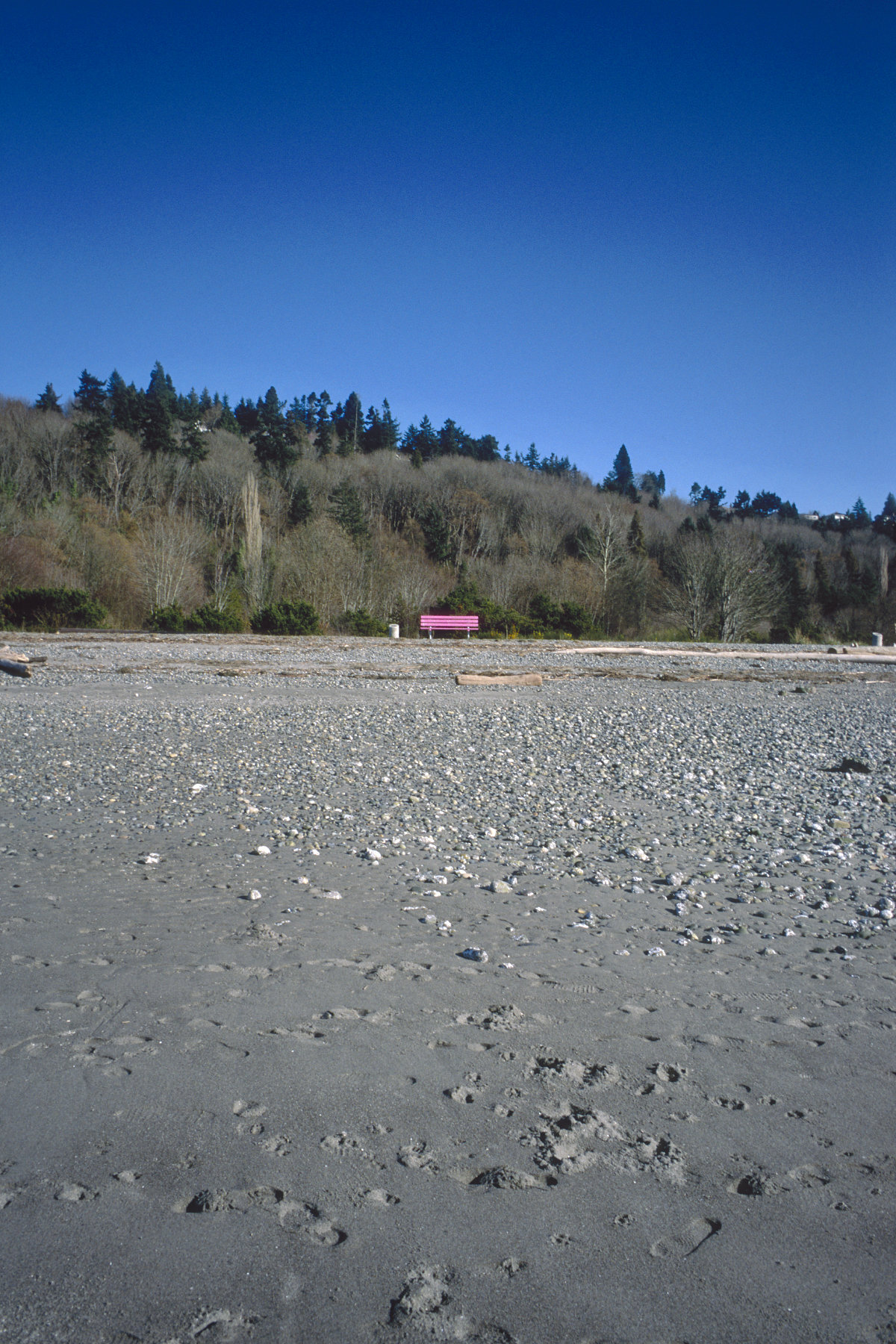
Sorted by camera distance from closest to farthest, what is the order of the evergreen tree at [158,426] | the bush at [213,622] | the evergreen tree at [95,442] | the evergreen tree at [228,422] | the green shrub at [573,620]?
the bush at [213,622] → the green shrub at [573,620] → the evergreen tree at [95,442] → the evergreen tree at [158,426] → the evergreen tree at [228,422]

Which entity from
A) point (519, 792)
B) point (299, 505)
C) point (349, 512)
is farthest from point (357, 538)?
point (519, 792)

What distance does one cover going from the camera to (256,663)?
1903 centimetres

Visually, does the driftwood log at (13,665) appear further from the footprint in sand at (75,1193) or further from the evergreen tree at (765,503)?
the evergreen tree at (765,503)

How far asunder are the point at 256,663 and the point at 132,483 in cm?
4566

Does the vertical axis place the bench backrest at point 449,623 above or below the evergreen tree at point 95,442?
below

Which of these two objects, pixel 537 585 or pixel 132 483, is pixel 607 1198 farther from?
pixel 132 483

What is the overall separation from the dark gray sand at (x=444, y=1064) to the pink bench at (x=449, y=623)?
2669cm

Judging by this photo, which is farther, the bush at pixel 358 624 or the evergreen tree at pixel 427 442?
the evergreen tree at pixel 427 442

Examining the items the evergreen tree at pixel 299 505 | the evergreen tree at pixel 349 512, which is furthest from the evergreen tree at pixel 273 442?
the evergreen tree at pixel 349 512

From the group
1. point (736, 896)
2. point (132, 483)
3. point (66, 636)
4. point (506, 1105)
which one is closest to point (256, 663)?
point (66, 636)

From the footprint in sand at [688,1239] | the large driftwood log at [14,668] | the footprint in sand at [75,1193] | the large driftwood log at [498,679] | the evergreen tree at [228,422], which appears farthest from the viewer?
the evergreen tree at [228,422]

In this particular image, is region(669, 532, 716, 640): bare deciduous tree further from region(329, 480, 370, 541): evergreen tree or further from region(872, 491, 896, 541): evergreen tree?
region(872, 491, 896, 541): evergreen tree

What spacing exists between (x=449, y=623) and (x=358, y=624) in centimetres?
386

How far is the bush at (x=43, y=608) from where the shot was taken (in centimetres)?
2972
